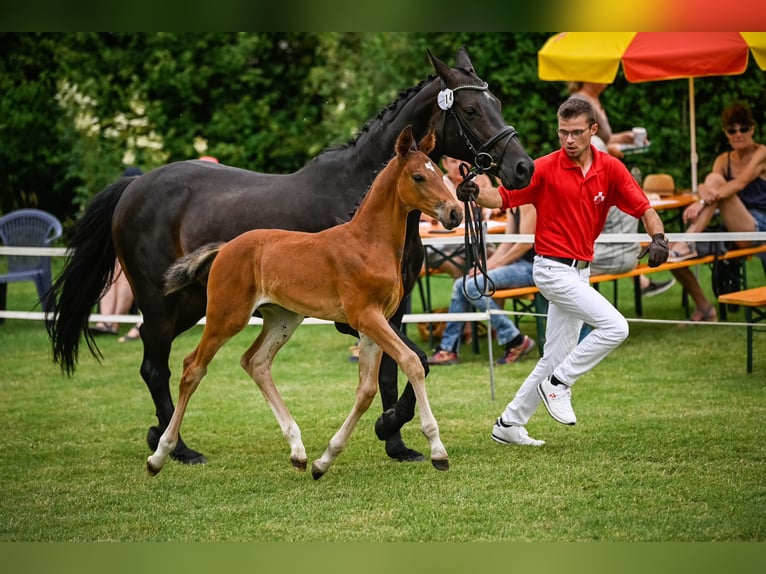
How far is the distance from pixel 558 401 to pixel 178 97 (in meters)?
14.0

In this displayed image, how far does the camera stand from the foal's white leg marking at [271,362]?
559cm

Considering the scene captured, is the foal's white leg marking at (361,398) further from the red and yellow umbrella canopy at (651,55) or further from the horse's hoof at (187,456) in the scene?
the red and yellow umbrella canopy at (651,55)

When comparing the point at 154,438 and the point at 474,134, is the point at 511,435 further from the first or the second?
the point at 154,438

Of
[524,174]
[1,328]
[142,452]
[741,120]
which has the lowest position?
[1,328]

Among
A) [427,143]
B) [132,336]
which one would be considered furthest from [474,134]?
[132,336]

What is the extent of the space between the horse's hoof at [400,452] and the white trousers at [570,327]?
24.8 inches

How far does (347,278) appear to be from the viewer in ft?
17.2

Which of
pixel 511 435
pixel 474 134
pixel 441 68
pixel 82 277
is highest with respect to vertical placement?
pixel 441 68

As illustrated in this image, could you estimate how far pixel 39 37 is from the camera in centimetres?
1897

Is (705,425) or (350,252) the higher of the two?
(350,252)

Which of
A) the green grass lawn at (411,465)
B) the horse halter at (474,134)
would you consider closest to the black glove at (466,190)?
the horse halter at (474,134)

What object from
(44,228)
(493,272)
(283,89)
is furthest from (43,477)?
(283,89)

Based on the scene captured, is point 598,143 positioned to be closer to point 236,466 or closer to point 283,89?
point 236,466

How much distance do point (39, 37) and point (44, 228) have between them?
7.84m
